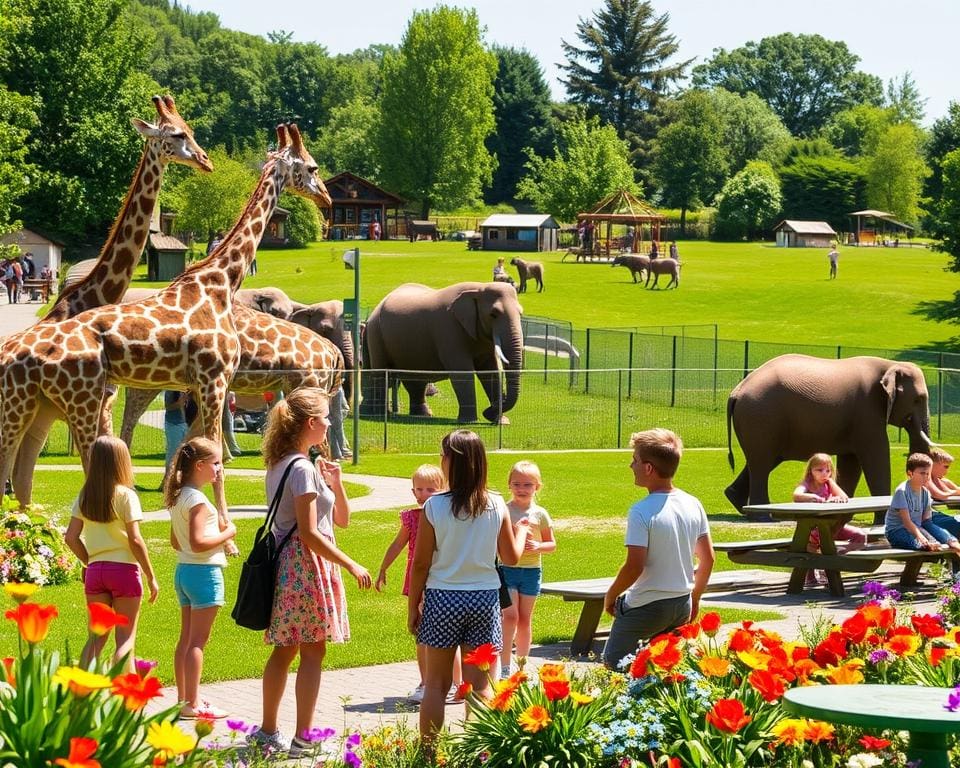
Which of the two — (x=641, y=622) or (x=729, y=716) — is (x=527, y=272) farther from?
(x=729, y=716)

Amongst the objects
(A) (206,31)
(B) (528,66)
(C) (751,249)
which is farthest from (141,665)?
(A) (206,31)

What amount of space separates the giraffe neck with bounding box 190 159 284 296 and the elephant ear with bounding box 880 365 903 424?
27.2 ft

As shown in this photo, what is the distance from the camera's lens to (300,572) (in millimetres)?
8383

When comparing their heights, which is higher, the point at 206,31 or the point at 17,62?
the point at 206,31

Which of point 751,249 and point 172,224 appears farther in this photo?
point 751,249

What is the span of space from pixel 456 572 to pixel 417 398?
86.2 feet

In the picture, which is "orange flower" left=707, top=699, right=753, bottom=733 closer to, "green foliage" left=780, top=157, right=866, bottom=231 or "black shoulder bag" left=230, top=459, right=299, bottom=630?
"black shoulder bag" left=230, top=459, right=299, bottom=630

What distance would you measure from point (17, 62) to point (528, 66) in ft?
233

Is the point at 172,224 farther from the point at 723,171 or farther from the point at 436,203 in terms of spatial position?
the point at 723,171

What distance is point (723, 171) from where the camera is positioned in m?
114

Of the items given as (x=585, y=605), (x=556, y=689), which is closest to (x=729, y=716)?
(x=556, y=689)

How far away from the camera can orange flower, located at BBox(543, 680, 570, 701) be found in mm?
6867

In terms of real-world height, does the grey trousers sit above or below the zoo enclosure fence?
above

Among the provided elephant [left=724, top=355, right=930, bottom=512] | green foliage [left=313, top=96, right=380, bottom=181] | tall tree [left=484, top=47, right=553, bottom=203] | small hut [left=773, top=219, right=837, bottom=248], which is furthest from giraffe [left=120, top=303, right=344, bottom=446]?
tall tree [left=484, top=47, right=553, bottom=203]
